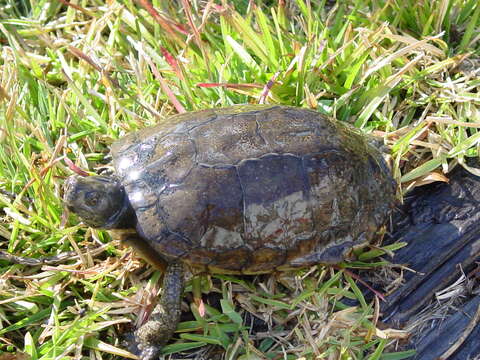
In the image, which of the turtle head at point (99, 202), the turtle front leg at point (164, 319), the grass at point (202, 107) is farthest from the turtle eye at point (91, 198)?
the turtle front leg at point (164, 319)

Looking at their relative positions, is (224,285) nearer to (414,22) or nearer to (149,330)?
(149,330)

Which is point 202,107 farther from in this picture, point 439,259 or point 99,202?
point 439,259

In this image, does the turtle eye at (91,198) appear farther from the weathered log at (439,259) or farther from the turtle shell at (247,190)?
the weathered log at (439,259)

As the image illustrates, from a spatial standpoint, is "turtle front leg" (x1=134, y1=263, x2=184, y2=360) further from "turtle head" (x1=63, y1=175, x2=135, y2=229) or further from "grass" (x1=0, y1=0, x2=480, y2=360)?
"turtle head" (x1=63, y1=175, x2=135, y2=229)

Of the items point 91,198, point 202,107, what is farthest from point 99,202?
point 202,107

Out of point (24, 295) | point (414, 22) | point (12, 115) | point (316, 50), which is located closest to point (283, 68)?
point (316, 50)

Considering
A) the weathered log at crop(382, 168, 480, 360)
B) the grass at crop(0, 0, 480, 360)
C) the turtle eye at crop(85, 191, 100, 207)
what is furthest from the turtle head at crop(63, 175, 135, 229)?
the weathered log at crop(382, 168, 480, 360)
